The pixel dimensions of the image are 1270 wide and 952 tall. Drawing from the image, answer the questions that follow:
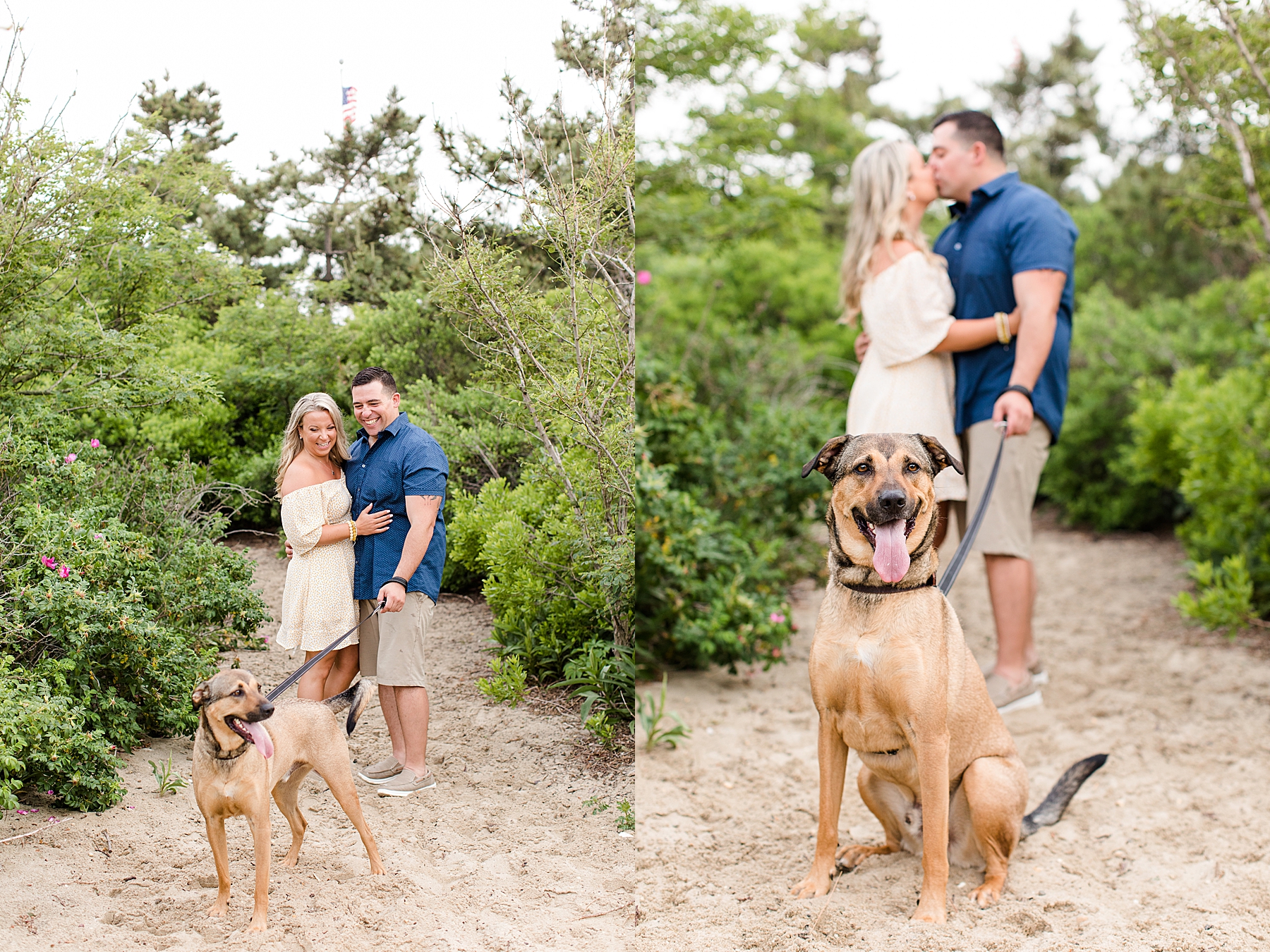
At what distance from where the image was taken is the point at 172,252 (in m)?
2.10

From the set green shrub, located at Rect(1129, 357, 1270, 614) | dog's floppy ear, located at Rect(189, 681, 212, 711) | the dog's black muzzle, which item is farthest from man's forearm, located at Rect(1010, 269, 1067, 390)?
green shrub, located at Rect(1129, 357, 1270, 614)

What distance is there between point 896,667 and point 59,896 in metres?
1.95

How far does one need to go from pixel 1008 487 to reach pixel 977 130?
4.45 ft

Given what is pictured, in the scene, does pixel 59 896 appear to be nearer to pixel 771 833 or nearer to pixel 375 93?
pixel 375 93

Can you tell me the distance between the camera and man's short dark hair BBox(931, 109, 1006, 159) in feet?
11.3

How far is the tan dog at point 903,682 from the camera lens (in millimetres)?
2330

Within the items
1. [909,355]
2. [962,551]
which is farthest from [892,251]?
[962,551]

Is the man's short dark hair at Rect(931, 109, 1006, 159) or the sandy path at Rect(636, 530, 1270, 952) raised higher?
the man's short dark hair at Rect(931, 109, 1006, 159)

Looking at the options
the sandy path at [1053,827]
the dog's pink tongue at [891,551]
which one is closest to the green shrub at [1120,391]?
the sandy path at [1053,827]

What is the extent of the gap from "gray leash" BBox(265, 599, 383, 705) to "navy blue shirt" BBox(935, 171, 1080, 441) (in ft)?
7.43

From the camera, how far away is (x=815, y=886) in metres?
2.80

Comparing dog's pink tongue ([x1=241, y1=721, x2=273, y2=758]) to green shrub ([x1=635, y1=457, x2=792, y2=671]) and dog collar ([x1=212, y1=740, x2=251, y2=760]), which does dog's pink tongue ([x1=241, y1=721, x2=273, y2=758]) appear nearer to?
dog collar ([x1=212, y1=740, x2=251, y2=760])

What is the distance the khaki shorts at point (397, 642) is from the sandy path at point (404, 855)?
0.04 meters

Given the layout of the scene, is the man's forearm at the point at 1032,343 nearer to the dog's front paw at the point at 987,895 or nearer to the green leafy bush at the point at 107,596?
the dog's front paw at the point at 987,895
